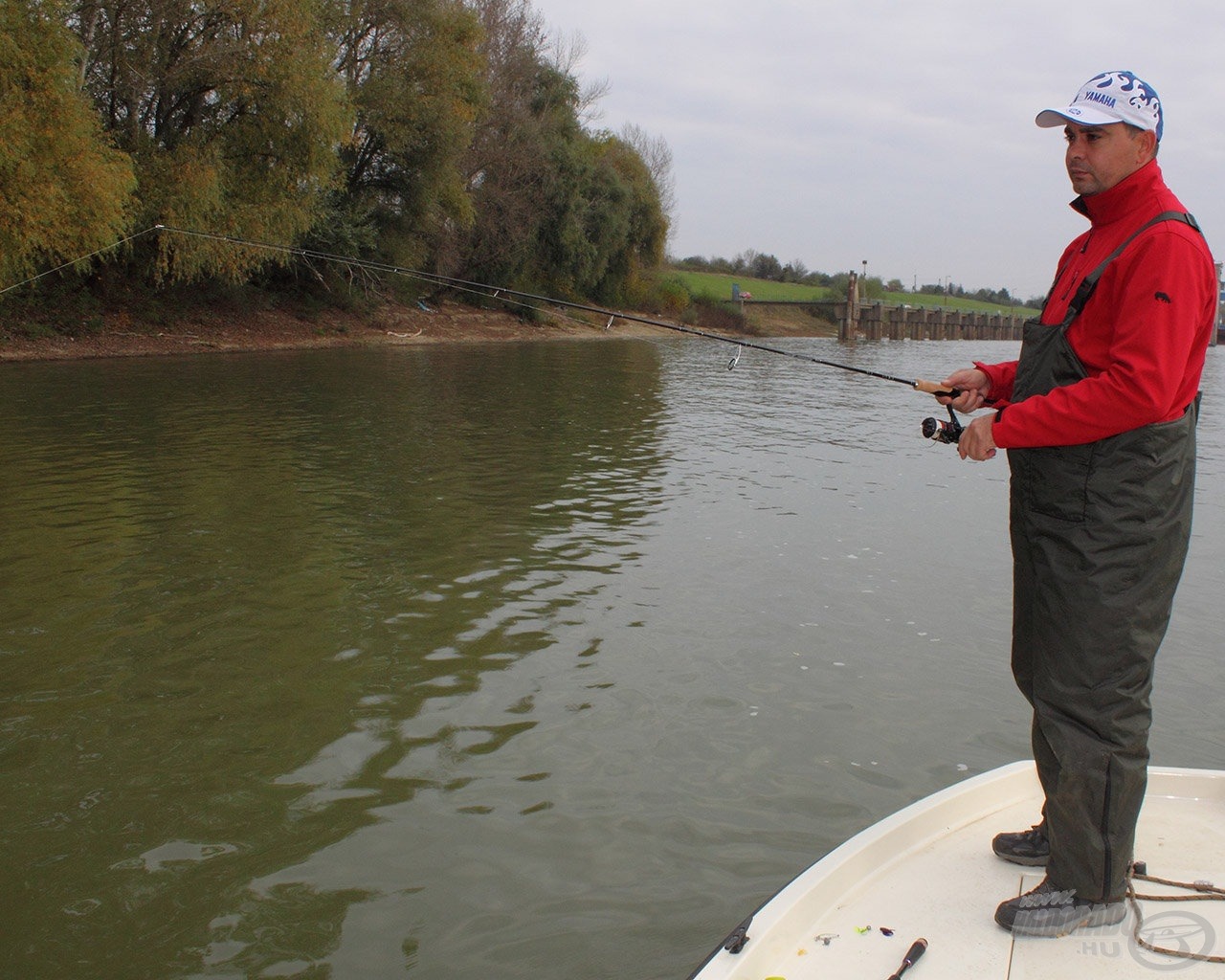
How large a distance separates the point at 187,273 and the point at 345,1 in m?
12.3

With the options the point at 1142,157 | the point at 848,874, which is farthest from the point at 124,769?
the point at 1142,157

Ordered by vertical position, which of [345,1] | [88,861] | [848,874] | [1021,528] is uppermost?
[345,1]

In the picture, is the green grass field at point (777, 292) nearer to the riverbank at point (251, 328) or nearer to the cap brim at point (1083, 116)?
the riverbank at point (251, 328)

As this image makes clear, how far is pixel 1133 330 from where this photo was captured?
311 centimetres

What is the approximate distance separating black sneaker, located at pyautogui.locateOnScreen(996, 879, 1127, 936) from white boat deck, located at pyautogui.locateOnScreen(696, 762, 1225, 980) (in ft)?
0.10

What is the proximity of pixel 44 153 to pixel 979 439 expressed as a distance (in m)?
25.6

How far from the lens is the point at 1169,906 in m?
3.30

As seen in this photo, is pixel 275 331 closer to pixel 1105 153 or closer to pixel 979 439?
pixel 979 439

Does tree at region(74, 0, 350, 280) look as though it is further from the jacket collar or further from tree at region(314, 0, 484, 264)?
the jacket collar

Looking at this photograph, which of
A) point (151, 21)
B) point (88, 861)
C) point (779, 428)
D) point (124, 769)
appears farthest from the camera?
point (151, 21)

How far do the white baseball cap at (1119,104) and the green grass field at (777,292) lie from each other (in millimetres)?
70930

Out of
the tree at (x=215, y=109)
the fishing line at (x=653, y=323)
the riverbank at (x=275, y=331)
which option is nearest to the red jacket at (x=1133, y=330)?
the fishing line at (x=653, y=323)

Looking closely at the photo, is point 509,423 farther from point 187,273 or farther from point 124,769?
point 187,273

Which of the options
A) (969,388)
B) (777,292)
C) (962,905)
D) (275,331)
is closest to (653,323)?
(969,388)
